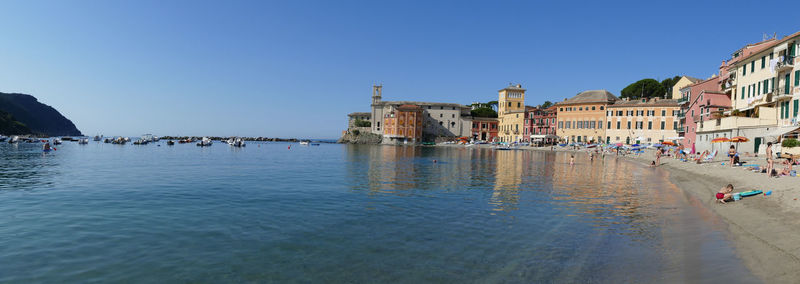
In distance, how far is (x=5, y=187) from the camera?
2145cm

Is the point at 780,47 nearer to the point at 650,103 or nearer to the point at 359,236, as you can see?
the point at 359,236

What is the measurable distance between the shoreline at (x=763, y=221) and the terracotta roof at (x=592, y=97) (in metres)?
67.4

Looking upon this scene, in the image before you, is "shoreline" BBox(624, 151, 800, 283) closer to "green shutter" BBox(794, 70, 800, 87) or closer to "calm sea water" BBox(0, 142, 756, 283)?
"calm sea water" BBox(0, 142, 756, 283)

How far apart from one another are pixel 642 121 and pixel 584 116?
11.5 m

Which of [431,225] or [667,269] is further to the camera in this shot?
[431,225]

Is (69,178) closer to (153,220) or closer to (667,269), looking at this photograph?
(153,220)

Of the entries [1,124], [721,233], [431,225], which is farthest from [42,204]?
[1,124]

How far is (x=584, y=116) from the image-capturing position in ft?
286

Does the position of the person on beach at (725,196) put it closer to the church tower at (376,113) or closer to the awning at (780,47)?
the awning at (780,47)

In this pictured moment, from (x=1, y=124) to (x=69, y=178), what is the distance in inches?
5887

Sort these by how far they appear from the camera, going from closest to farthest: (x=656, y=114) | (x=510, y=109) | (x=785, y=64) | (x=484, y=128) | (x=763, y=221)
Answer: (x=763, y=221) < (x=785, y=64) < (x=656, y=114) < (x=510, y=109) < (x=484, y=128)

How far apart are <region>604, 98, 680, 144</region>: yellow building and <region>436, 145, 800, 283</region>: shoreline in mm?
61311

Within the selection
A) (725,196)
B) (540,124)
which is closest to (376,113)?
(540,124)

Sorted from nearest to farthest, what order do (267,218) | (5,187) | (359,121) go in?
(267,218)
(5,187)
(359,121)
